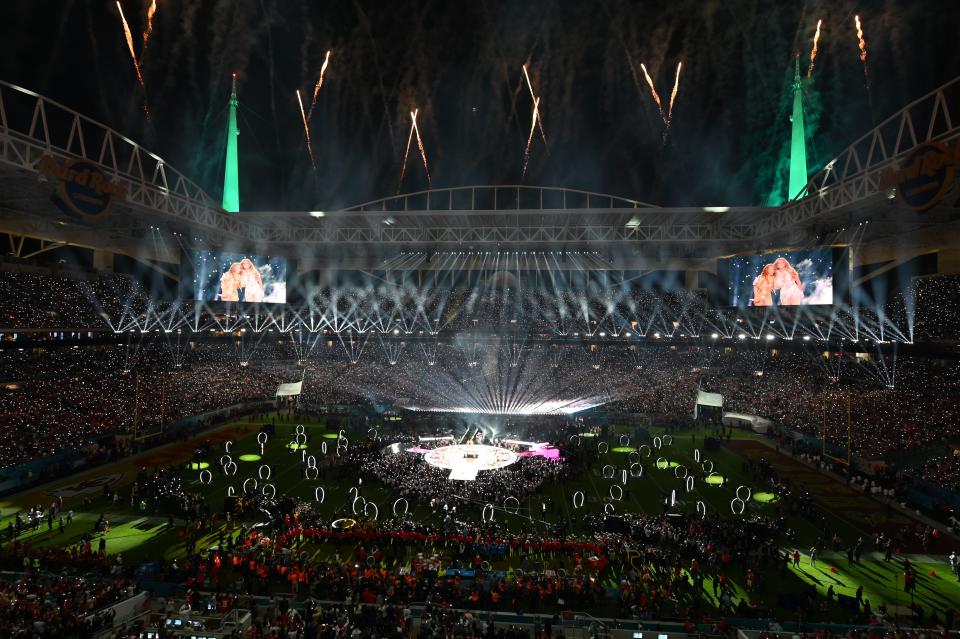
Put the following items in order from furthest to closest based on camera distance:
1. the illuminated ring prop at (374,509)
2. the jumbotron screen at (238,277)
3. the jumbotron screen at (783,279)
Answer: the jumbotron screen at (238,277) < the jumbotron screen at (783,279) < the illuminated ring prop at (374,509)

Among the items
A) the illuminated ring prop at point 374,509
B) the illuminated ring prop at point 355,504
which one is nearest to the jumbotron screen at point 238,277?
the illuminated ring prop at point 355,504

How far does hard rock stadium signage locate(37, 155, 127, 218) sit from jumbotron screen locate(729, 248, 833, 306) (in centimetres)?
3585

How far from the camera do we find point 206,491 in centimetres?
2262

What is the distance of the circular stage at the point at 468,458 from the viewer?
24.0 m

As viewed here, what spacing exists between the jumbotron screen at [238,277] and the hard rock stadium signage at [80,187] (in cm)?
1543

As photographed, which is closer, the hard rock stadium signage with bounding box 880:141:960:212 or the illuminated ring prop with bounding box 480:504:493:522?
the hard rock stadium signage with bounding box 880:141:960:212

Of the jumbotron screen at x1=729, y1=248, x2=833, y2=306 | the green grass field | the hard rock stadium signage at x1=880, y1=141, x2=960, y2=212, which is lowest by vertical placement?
the green grass field

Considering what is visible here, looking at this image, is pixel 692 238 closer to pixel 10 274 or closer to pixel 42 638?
pixel 42 638

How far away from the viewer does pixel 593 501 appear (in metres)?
21.6

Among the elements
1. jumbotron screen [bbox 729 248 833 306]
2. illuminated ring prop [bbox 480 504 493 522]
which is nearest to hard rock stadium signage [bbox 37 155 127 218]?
illuminated ring prop [bbox 480 504 493 522]

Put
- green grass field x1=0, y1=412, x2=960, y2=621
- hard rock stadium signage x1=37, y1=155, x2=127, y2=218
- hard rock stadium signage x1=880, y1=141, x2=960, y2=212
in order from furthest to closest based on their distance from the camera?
hard rock stadium signage x1=37, y1=155, x2=127, y2=218
hard rock stadium signage x1=880, y1=141, x2=960, y2=212
green grass field x1=0, y1=412, x2=960, y2=621

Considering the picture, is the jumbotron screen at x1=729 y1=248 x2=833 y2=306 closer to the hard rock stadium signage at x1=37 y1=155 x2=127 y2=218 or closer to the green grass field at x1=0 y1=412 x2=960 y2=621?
the green grass field at x1=0 y1=412 x2=960 y2=621

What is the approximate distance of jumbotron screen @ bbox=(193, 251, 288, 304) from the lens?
37750 mm

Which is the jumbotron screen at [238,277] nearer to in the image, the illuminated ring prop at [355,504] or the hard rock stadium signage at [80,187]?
the hard rock stadium signage at [80,187]
